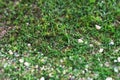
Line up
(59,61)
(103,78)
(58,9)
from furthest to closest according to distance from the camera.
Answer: (58,9) → (59,61) → (103,78)

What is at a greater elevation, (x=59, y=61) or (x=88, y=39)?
(x=88, y=39)

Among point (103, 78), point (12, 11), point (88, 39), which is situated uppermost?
point (12, 11)

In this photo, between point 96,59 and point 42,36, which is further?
point 42,36

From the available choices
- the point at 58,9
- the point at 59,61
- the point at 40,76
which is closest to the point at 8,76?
the point at 40,76

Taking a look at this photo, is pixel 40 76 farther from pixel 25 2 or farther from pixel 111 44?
pixel 25 2

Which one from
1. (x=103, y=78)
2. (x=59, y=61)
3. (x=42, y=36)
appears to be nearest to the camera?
(x=103, y=78)

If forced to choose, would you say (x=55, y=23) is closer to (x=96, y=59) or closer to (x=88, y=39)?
(x=88, y=39)

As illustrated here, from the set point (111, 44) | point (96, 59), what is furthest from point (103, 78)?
point (111, 44)
